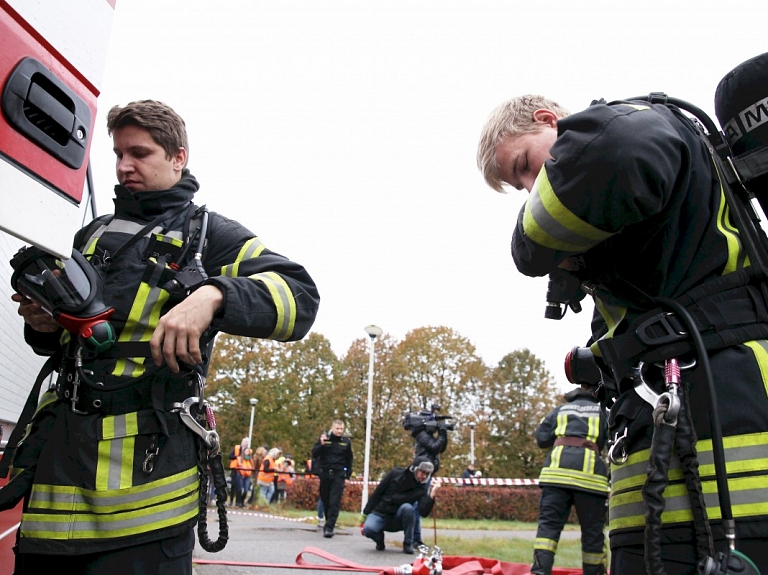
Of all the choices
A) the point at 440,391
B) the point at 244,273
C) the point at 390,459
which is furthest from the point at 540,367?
the point at 244,273

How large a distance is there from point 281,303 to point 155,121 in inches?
33.1

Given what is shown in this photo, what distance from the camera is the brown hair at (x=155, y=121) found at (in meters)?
2.31

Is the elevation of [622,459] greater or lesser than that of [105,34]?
lesser

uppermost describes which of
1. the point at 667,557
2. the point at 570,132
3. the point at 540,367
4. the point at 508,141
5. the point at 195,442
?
the point at 540,367

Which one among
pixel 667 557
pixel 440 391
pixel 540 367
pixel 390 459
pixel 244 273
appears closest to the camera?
pixel 667 557

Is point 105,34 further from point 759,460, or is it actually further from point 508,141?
point 759,460

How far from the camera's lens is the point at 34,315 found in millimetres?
2021

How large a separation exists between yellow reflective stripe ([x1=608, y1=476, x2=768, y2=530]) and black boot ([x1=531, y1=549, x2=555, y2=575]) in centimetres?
490

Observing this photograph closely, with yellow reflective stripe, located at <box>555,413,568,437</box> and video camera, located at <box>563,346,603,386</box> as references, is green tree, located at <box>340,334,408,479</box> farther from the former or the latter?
video camera, located at <box>563,346,603,386</box>

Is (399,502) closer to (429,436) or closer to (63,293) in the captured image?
(429,436)

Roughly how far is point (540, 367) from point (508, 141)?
4648cm

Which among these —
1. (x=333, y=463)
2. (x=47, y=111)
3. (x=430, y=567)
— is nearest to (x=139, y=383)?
(x=47, y=111)

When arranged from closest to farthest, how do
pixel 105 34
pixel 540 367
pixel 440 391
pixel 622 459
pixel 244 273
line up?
pixel 105 34 → pixel 622 459 → pixel 244 273 → pixel 440 391 → pixel 540 367

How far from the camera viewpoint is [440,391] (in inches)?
1507
